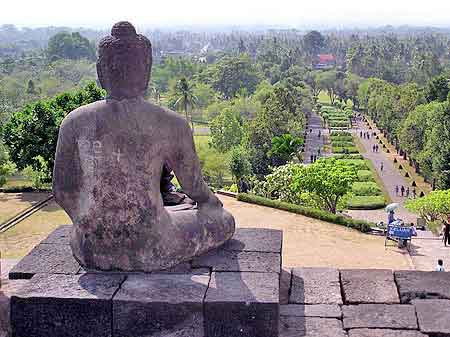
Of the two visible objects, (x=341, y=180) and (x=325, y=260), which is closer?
(x=325, y=260)

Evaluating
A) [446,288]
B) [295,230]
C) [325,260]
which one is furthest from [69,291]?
[295,230]

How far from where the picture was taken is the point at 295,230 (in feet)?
54.9

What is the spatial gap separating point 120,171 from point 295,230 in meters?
11.9

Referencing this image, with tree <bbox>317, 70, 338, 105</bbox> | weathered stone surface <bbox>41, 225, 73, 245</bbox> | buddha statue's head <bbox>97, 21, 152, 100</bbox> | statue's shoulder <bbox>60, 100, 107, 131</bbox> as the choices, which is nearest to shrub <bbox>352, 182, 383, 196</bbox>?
weathered stone surface <bbox>41, 225, 73, 245</bbox>

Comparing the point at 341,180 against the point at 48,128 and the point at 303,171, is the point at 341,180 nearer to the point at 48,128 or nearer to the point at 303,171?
the point at 303,171

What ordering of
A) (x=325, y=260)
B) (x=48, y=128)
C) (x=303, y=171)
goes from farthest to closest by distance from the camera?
(x=303, y=171), (x=48, y=128), (x=325, y=260)

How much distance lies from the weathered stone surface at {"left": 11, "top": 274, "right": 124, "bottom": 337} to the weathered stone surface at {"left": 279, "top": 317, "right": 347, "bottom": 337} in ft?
5.07

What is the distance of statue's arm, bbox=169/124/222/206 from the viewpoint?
559 cm

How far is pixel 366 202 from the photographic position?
109 feet

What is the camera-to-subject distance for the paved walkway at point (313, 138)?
1931 inches

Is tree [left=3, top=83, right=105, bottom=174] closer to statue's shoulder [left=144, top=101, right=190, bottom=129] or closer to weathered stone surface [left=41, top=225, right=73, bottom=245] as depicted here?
weathered stone surface [left=41, top=225, right=73, bottom=245]

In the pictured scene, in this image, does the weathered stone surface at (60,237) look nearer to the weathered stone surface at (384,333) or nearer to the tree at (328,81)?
the weathered stone surface at (384,333)

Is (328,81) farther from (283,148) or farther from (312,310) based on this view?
(312,310)

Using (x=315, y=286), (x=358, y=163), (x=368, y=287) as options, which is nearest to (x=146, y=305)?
(x=315, y=286)
